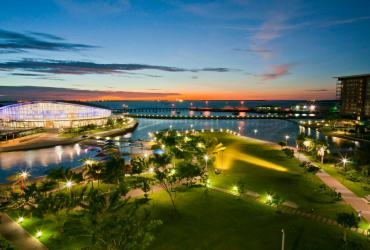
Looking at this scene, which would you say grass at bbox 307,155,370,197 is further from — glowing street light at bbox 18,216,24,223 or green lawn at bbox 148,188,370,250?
glowing street light at bbox 18,216,24,223

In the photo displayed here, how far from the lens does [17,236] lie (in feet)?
67.6

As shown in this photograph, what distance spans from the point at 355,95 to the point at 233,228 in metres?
169

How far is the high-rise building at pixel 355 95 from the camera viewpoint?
490ft

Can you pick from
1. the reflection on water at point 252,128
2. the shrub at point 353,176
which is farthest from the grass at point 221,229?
the reflection on water at point 252,128

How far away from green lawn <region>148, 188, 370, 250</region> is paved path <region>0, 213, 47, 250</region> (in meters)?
8.76

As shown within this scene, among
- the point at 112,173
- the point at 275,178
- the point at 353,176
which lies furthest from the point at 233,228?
the point at 353,176

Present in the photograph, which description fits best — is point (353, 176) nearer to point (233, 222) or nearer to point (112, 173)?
point (233, 222)

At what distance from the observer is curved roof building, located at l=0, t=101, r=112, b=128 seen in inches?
3408

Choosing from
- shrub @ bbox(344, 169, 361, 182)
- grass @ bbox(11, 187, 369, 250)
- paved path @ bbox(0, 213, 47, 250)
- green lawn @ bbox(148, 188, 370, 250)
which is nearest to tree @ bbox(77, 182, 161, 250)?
grass @ bbox(11, 187, 369, 250)

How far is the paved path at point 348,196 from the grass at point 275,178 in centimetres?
99

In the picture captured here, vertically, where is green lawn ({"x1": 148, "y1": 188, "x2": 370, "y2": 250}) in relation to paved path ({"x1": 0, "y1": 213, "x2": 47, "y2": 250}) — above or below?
above

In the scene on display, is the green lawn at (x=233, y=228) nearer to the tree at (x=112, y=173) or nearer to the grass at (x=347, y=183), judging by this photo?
the tree at (x=112, y=173)

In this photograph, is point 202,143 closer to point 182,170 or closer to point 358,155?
point 182,170

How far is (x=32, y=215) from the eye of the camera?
2272cm
